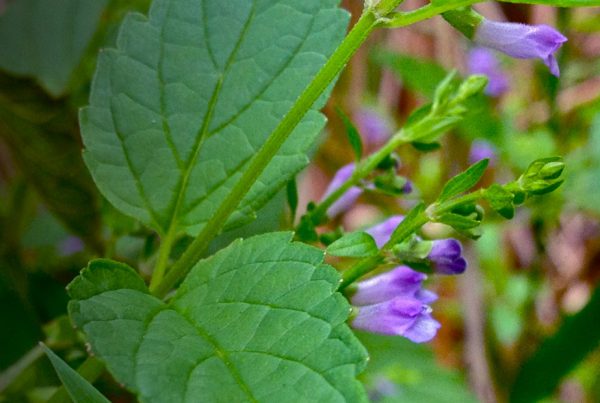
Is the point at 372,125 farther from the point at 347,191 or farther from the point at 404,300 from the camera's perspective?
the point at 404,300

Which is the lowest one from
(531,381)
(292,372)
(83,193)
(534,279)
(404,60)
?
(534,279)

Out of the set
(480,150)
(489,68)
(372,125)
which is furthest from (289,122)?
(372,125)

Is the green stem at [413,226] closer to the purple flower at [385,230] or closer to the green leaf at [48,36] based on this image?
the purple flower at [385,230]

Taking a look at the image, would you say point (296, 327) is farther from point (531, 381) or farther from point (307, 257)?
point (531, 381)

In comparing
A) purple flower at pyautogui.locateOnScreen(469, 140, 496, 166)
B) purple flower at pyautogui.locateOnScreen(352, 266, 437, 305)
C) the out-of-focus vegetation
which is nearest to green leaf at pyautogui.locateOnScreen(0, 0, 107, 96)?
the out-of-focus vegetation

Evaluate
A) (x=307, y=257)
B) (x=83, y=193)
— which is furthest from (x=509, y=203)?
(x=83, y=193)

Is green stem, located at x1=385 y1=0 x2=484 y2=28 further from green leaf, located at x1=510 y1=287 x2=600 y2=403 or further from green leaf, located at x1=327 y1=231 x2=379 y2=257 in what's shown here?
green leaf, located at x1=510 y1=287 x2=600 y2=403

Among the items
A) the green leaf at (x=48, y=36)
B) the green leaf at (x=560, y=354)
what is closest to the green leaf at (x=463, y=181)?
the green leaf at (x=560, y=354)
